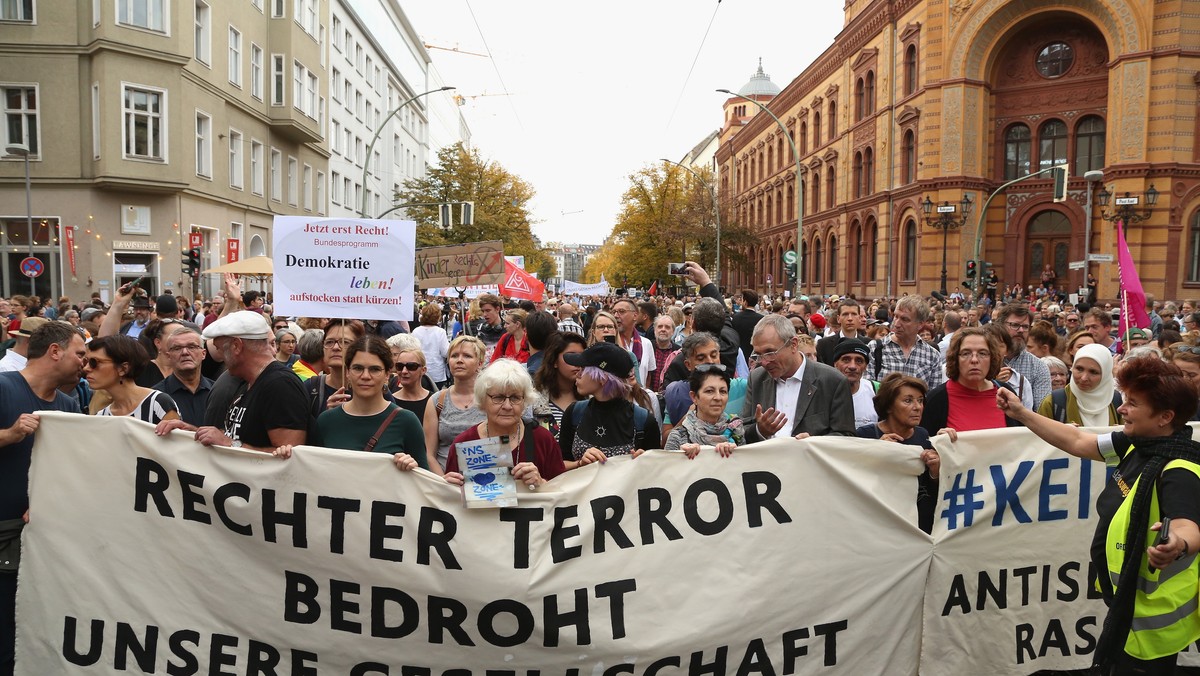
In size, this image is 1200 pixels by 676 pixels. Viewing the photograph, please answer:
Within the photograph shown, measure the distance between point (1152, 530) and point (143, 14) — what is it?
2905 cm

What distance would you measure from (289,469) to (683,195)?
55.4 meters

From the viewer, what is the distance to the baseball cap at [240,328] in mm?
4176

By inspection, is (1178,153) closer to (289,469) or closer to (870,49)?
(870,49)

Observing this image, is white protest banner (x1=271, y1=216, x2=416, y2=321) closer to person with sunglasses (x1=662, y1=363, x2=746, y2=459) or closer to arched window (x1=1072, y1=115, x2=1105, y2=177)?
person with sunglasses (x1=662, y1=363, x2=746, y2=459)

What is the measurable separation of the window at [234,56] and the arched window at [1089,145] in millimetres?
33584

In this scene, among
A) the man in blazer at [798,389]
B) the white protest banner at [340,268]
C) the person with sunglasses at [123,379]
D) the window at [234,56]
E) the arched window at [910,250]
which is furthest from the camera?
the arched window at [910,250]

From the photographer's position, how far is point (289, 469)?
3.93m

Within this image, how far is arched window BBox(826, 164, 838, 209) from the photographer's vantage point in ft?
161

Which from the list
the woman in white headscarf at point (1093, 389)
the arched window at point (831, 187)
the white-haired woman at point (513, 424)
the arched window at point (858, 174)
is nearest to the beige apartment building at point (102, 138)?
the white-haired woman at point (513, 424)

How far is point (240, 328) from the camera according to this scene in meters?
4.20

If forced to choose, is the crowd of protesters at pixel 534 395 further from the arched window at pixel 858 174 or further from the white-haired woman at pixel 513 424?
the arched window at pixel 858 174

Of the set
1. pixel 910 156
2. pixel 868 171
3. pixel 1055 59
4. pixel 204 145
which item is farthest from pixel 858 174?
pixel 204 145

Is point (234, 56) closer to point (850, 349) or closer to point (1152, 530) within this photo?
point (850, 349)

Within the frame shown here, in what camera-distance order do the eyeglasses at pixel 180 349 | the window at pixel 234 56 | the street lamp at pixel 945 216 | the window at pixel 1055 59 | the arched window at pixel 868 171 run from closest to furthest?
the eyeglasses at pixel 180 349
the window at pixel 234 56
the window at pixel 1055 59
the street lamp at pixel 945 216
the arched window at pixel 868 171
